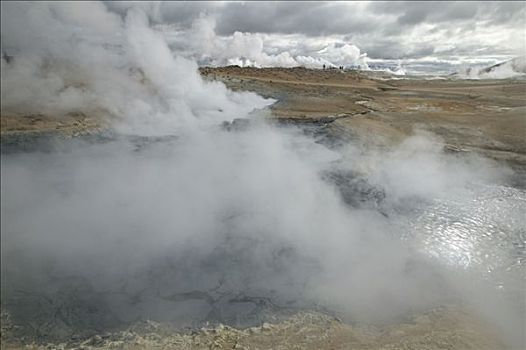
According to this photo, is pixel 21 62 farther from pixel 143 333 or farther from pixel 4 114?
pixel 143 333

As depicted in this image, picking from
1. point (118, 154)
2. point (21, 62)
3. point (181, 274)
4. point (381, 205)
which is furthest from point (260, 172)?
point (21, 62)

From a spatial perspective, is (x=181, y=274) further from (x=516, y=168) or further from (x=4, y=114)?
(x=516, y=168)

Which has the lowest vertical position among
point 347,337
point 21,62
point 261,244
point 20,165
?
point 347,337

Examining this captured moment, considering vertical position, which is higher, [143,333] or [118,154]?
[118,154]

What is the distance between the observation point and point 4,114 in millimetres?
2477

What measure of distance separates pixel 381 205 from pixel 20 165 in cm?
549

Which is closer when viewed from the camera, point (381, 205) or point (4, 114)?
point (4, 114)

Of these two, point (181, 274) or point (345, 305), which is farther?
point (181, 274)

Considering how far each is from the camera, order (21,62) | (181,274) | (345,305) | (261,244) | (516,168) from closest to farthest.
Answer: (21,62) < (345,305) < (181,274) < (261,244) < (516,168)

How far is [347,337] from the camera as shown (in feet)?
13.2

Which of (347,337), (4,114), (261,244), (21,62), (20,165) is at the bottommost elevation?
(347,337)

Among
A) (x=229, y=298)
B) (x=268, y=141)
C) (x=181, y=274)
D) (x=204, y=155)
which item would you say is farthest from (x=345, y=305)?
(x=268, y=141)

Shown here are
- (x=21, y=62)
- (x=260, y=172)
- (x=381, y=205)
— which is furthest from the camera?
(x=260, y=172)

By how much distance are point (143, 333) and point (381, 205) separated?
4642mm
